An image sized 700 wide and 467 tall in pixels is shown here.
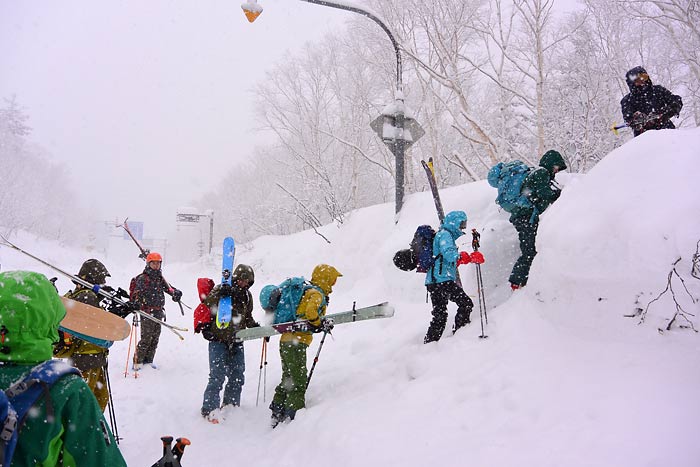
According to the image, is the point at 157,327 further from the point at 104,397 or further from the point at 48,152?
the point at 48,152

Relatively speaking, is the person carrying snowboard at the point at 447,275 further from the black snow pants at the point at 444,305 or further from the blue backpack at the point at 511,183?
the blue backpack at the point at 511,183

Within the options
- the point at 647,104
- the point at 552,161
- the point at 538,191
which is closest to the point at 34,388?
the point at 538,191

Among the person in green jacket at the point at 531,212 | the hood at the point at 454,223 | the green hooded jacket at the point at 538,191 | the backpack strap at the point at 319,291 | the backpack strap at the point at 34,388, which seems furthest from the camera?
the green hooded jacket at the point at 538,191

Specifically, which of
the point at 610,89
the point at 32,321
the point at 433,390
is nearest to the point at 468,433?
the point at 433,390

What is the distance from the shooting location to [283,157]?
32594mm

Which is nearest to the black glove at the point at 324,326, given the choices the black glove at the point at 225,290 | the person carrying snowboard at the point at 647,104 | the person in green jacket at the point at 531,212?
the black glove at the point at 225,290

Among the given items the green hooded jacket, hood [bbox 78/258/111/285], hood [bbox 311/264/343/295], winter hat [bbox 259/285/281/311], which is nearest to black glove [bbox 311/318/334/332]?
hood [bbox 311/264/343/295]

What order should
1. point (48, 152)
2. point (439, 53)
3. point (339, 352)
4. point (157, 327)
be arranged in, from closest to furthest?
point (339, 352) → point (157, 327) → point (439, 53) → point (48, 152)

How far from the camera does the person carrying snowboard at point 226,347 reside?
497cm

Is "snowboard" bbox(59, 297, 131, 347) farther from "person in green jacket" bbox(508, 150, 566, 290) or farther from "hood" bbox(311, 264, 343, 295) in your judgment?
"person in green jacket" bbox(508, 150, 566, 290)

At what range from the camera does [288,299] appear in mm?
4891

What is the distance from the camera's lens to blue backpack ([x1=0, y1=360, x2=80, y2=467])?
134 centimetres

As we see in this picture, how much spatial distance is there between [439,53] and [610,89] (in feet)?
27.2

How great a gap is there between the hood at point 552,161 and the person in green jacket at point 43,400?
5.52 meters
